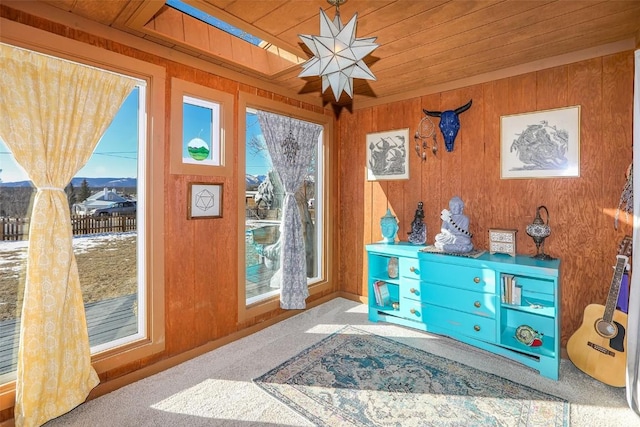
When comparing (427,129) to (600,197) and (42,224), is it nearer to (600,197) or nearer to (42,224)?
(600,197)

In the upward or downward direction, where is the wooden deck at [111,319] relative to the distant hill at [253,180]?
→ downward

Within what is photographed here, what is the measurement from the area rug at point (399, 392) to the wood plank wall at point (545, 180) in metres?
1.02

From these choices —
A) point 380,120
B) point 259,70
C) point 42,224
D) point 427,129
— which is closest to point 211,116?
point 259,70

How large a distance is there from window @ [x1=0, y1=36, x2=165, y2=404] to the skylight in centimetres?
47

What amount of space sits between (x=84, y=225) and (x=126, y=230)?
270 mm

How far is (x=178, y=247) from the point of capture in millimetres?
2648

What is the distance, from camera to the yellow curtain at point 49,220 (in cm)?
189

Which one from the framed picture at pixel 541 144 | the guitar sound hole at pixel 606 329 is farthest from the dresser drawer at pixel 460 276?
the framed picture at pixel 541 144

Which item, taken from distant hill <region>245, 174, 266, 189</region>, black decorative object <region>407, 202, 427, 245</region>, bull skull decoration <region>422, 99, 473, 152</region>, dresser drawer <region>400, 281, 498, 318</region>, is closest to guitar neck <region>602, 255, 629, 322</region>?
dresser drawer <region>400, 281, 498, 318</region>

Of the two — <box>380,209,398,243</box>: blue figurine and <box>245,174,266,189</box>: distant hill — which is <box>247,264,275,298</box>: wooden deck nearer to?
<box>245,174,266,189</box>: distant hill

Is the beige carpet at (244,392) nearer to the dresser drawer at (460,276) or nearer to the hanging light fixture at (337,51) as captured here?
the dresser drawer at (460,276)

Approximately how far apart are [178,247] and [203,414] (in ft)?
4.06

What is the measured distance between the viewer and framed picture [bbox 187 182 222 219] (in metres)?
2.70

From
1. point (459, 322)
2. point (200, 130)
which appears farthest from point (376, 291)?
point (200, 130)
